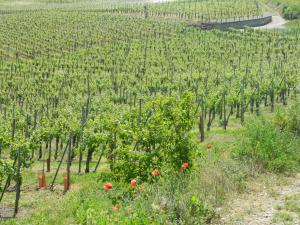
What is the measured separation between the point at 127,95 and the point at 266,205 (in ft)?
93.3

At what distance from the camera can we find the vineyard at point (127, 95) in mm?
16266

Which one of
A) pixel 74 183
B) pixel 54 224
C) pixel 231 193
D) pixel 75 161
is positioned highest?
pixel 231 193

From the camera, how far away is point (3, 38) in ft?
217

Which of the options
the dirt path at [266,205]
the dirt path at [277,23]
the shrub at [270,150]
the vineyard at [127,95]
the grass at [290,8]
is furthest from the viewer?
the grass at [290,8]

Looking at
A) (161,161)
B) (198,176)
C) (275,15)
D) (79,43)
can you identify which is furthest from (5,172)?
(275,15)

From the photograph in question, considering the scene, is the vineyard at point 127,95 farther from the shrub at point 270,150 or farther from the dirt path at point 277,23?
the dirt path at point 277,23

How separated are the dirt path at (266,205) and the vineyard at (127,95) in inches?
35.4

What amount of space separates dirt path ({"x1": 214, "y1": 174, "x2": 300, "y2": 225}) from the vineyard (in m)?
0.90

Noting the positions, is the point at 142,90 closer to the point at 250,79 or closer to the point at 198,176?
the point at 250,79

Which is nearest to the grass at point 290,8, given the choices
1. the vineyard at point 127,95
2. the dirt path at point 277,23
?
the dirt path at point 277,23

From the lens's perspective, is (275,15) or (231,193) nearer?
(231,193)

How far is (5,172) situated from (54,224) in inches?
182

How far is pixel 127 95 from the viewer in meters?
41.5

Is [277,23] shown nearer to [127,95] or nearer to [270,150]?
[127,95]
